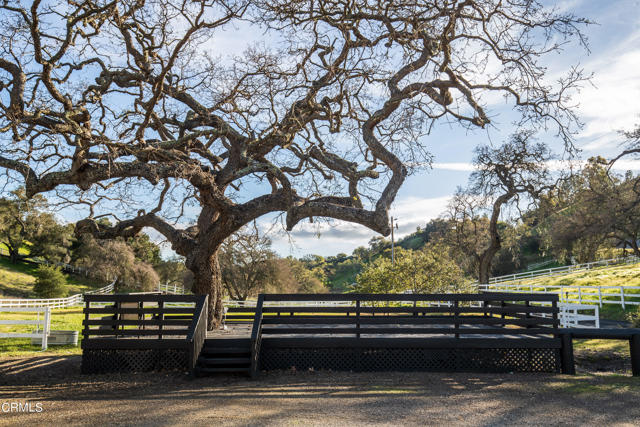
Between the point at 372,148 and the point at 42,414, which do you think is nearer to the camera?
the point at 42,414

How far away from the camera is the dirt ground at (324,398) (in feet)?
18.8

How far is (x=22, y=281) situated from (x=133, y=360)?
43325 mm

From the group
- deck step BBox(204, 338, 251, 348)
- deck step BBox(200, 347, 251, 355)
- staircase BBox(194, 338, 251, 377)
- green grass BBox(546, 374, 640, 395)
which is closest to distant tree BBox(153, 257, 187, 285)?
deck step BBox(204, 338, 251, 348)

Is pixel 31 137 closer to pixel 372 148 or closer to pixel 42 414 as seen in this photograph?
pixel 42 414

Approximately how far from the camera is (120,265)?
41969 millimetres

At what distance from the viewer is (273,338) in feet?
29.9

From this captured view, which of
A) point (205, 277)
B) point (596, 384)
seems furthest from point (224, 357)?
point (596, 384)

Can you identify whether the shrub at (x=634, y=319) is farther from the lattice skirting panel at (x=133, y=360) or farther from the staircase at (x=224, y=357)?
the lattice skirting panel at (x=133, y=360)

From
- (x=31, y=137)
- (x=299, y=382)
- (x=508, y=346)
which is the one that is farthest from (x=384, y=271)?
(x=31, y=137)

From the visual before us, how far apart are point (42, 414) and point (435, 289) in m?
18.5

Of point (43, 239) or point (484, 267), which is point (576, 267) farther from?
point (43, 239)

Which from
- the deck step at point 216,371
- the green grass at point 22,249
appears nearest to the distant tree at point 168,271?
the green grass at point 22,249

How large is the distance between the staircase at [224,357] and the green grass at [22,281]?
35.2 metres

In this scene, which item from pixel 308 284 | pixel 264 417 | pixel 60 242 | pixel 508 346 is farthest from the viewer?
pixel 60 242
